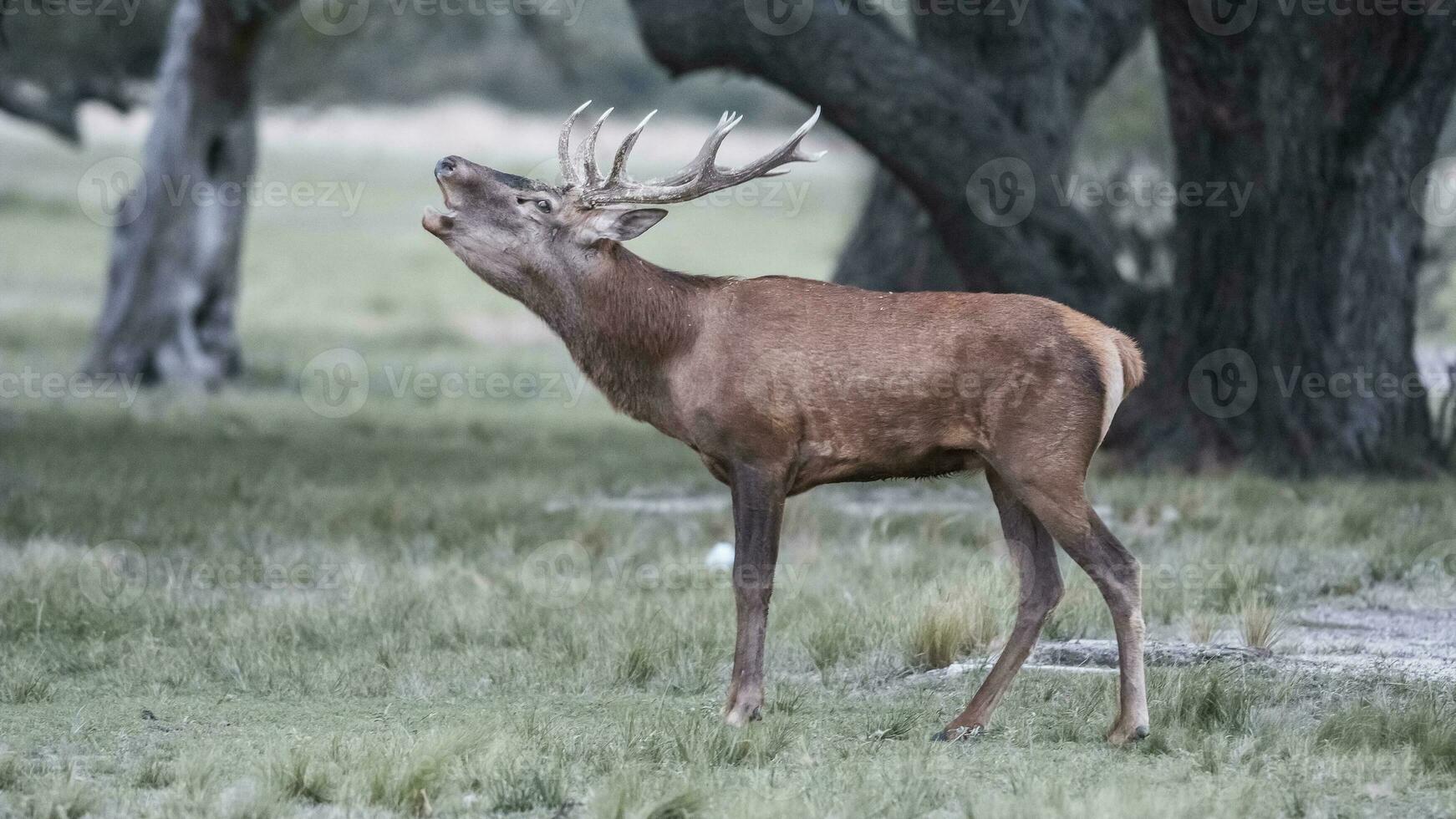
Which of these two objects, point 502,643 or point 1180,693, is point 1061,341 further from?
point 502,643

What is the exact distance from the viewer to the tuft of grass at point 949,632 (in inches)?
306

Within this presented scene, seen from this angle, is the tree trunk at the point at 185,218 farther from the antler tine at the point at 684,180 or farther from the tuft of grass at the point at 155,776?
the tuft of grass at the point at 155,776

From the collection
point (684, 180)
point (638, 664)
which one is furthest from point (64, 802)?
point (684, 180)

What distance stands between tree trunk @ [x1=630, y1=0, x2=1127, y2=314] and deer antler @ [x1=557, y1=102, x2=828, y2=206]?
623cm

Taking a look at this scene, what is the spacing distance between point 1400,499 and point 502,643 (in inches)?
240

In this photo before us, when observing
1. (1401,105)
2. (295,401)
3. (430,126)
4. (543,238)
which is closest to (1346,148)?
(1401,105)

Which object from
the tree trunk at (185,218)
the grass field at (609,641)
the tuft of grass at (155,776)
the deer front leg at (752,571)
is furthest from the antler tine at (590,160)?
the tree trunk at (185,218)

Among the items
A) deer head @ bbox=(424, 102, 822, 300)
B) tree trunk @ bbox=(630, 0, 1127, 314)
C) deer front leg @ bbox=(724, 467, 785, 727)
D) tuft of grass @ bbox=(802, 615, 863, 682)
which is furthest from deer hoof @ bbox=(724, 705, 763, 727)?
tree trunk @ bbox=(630, 0, 1127, 314)

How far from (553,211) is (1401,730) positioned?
3.36 meters

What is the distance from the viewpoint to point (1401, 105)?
1284 centimetres

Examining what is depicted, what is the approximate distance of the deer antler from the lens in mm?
6949

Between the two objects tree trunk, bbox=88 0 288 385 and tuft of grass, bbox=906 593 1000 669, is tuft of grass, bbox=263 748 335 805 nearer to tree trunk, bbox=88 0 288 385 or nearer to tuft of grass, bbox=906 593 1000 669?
tuft of grass, bbox=906 593 1000 669

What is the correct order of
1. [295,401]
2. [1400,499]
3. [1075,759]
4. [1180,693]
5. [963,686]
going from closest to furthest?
1. [1075,759]
2. [1180,693]
3. [963,686]
4. [1400,499]
5. [295,401]

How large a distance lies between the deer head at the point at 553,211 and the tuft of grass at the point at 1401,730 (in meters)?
2.63
